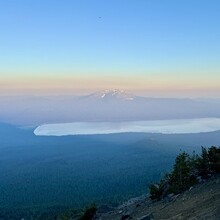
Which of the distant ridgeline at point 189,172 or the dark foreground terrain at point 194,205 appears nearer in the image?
the dark foreground terrain at point 194,205

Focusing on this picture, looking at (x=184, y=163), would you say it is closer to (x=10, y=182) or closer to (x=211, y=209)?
(x=211, y=209)

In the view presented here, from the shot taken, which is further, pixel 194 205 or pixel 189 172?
pixel 189 172

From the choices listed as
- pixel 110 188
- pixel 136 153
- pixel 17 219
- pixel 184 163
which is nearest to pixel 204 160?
pixel 184 163

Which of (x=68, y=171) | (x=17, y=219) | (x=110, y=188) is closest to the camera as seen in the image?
(x=17, y=219)

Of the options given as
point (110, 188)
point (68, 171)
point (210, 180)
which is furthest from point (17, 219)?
point (68, 171)

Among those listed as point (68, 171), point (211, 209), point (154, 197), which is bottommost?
point (68, 171)

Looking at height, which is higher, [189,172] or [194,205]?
[189,172]

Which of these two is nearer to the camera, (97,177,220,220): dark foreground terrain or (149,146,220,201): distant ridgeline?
(97,177,220,220): dark foreground terrain

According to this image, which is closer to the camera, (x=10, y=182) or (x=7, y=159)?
(x=10, y=182)

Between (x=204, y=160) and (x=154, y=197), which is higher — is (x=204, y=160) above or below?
above

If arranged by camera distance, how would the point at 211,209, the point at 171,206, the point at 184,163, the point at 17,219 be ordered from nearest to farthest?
the point at 211,209 → the point at 171,206 → the point at 184,163 → the point at 17,219
